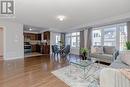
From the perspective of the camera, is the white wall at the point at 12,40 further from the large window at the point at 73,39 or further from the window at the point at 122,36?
the window at the point at 122,36

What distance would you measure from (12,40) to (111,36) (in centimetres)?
623

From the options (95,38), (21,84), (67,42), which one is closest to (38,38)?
(67,42)

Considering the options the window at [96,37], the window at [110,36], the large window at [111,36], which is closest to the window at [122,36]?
the large window at [111,36]

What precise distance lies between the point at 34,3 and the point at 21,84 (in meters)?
2.52

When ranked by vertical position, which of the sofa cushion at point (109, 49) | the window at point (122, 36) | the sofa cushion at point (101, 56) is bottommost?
the sofa cushion at point (101, 56)

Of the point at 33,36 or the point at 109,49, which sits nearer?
the point at 109,49

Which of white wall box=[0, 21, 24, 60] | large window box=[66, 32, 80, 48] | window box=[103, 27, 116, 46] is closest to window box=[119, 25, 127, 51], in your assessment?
window box=[103, 27, 116, 46]

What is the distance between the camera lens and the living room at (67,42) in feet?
10.0

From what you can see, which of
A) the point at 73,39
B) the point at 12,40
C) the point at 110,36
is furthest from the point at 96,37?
the point at 12,40

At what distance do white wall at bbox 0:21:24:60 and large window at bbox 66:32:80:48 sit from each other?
4615 millimetres

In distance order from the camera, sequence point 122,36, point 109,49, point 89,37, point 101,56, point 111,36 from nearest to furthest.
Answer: point 101,56
point 122,36
point 109,49
point 111,36
point 89,37

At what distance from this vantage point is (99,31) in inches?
284

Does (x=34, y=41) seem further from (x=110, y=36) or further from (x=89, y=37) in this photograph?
(x=110, y=36)

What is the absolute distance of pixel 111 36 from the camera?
21.0 feet
